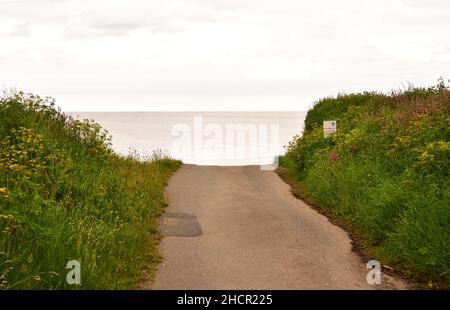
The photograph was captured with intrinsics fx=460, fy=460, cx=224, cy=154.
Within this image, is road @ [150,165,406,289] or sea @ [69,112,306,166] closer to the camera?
road @ [150,165,406,289]

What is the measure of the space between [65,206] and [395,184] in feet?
20.8

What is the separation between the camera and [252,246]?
323 inches

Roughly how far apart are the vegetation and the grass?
409 centimetres

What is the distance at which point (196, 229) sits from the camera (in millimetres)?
9375

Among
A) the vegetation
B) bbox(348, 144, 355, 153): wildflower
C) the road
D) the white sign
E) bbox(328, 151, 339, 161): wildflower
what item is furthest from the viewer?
the white sign

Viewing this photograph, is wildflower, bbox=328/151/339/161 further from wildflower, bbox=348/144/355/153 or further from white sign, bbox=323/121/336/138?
white sign, bbox=323/121/336/138

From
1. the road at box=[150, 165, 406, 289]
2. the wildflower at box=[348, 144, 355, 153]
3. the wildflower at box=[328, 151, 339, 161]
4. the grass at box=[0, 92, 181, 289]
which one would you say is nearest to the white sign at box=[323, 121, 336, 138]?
the wildflower at box=[328, 151, 339, 161]

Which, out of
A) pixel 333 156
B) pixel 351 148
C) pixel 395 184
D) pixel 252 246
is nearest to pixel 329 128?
pixel 333 156

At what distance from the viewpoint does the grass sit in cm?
585

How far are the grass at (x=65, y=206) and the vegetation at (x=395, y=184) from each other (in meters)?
4.09

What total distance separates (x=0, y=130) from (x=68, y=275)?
209 inches

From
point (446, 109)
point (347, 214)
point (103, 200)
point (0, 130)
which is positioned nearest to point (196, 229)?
point (103, 200)

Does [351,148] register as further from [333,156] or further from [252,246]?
[252,246]

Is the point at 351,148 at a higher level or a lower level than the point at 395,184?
higher
